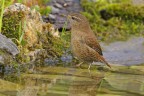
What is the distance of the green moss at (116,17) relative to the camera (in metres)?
10.6

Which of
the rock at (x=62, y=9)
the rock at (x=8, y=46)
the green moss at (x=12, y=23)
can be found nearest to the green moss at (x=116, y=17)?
the rock at (x=62, y=9)

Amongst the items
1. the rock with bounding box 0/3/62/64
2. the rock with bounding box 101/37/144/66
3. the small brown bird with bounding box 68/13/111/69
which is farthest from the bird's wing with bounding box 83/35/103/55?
the rock with bounding box 101/37/144/66

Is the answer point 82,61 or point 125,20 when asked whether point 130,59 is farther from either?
point 125,20

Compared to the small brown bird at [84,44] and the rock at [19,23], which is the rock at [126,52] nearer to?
the small brown bird at [84,44]

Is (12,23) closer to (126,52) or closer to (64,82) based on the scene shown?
(64,82)

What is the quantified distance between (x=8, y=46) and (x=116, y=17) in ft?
13.6

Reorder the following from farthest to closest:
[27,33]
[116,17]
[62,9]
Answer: [116,17] → [62,9] → [27,33]

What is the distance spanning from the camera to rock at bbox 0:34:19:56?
7.30 m

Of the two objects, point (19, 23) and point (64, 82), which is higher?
point (19, 23)

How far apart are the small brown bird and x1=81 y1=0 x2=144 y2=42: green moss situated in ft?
6.81

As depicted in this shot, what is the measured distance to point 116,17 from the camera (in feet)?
36.0

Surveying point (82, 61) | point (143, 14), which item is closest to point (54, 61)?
point (82, 61)

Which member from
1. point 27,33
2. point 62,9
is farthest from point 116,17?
point 27,33

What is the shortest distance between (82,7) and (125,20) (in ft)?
3.19
